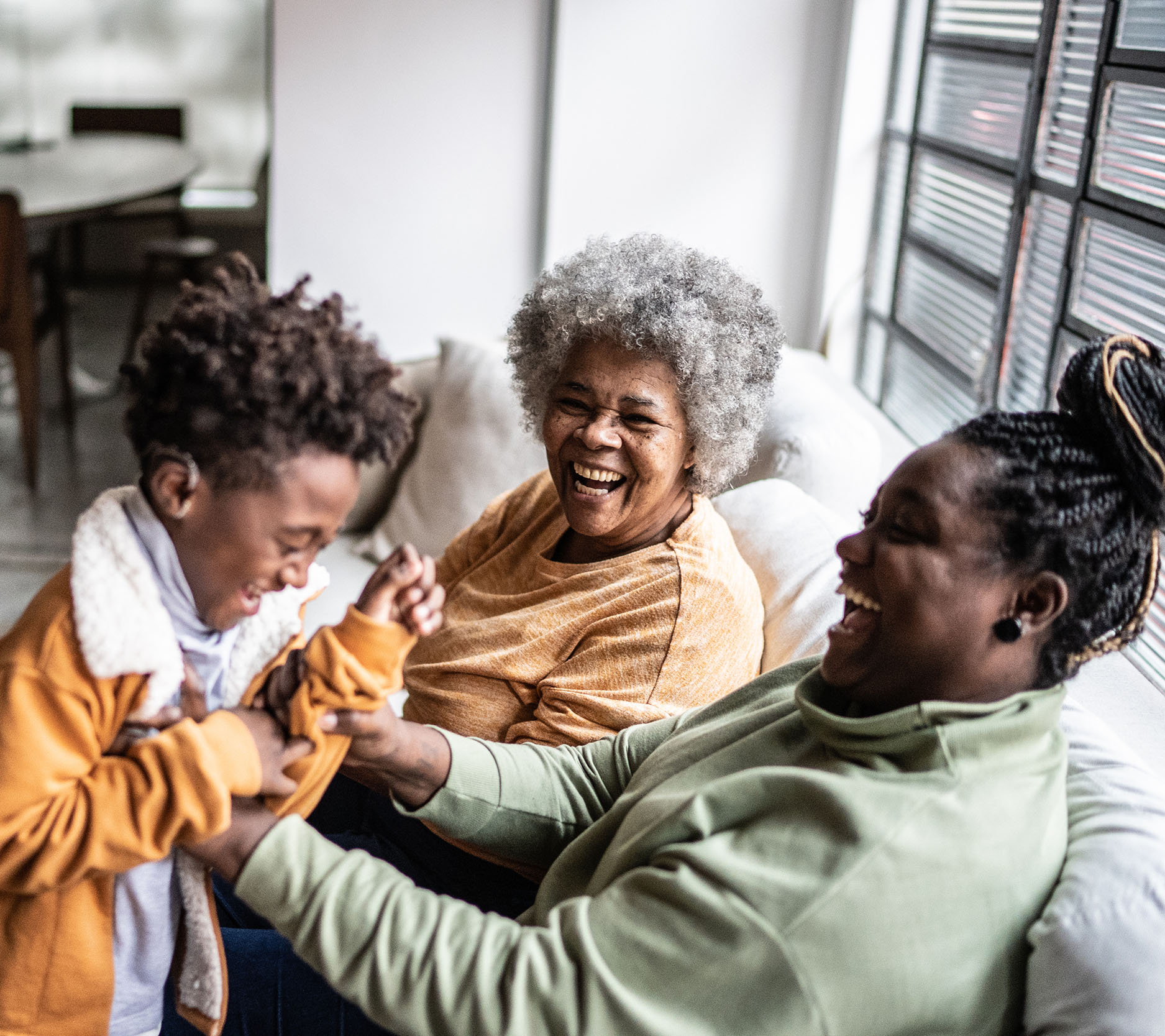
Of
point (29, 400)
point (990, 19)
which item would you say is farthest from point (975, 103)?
point (29, 400)

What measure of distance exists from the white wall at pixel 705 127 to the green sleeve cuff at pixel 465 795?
6.97ft

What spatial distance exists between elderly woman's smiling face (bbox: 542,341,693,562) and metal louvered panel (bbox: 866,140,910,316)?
1.83m

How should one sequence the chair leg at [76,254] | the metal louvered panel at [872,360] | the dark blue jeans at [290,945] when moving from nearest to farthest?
the dark blue jeans at [290,945], the metal louvered panel at [872,360], the chair leg at [76,254]

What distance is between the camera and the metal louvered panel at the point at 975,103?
2.55 meters

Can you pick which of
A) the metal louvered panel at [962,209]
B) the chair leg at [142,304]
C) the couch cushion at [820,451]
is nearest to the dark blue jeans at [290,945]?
the couch cushion at [820,451]

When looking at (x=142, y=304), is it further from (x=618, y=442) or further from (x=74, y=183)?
(x=618, y=442)

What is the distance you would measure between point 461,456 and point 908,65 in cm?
169

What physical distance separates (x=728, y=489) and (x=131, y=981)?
1.37 meters

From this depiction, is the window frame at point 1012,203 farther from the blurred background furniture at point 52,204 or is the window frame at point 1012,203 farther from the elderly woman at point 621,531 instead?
the blurred background furniture at point 52,204

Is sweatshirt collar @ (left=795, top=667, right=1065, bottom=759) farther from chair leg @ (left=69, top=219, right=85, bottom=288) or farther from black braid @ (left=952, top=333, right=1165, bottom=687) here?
chair leg @ (left=69, top=219, right=85, bottom=288)

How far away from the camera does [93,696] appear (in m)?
0.92

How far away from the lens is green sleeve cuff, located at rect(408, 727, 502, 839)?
1217mm

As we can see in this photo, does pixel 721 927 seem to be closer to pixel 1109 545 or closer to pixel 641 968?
pixel 641 968

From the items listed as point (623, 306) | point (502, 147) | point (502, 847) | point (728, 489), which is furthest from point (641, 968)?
point (502, 147)
